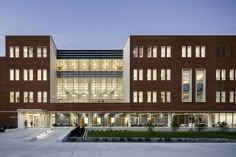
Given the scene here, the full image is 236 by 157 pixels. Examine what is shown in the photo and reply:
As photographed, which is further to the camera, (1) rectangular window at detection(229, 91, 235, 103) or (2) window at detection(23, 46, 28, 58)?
(1) rectangular window at detection(229, 91, 235, 103)

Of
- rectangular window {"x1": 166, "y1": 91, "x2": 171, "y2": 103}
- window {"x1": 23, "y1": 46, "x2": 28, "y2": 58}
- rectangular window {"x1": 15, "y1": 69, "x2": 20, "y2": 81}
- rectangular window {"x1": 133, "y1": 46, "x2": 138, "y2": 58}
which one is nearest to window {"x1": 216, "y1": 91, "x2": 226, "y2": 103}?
rectangular window {"x1": 166, "y1": 91, "x2": 171, "y2": 103}

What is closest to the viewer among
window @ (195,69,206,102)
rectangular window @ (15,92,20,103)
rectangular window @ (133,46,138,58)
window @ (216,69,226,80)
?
rectangular window @ (15,92,20,103)

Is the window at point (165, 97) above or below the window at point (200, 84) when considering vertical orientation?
below

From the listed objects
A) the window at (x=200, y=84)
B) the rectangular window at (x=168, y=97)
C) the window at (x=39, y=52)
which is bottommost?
the rectangular window at (x=168, y=97)

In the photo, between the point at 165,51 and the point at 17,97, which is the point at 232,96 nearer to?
the point at 165,51

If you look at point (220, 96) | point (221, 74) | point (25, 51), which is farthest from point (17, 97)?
point (221, 74)

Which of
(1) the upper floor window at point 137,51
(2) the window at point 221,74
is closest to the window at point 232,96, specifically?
(2) the window at point 221,74

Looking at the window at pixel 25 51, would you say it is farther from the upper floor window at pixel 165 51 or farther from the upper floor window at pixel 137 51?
the upper floor window at pixel 165 51

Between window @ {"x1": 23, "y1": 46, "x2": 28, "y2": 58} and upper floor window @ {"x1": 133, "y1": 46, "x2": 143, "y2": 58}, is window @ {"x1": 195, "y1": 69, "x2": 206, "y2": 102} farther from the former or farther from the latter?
window @ {"x1": 23, "y1": 46, "x2": 28, "y2": 58}

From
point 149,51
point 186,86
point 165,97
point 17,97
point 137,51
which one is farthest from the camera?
point 186,86

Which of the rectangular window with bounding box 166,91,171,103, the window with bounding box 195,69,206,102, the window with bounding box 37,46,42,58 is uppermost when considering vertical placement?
the window with bounding box 37,46,42,58

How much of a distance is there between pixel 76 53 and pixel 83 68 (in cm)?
372

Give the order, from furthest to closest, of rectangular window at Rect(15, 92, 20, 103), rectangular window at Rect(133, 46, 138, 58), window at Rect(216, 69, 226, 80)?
window at Rect(216, 69, 226, 80)
rectangular window at Rect(133, 46, 138, 58)
rectangular window at Rect(15, 92, 20, 103)

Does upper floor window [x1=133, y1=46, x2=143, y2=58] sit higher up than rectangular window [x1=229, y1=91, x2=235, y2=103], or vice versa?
upper floor window [x1=133, y1=46, x2=143, y2=58]
